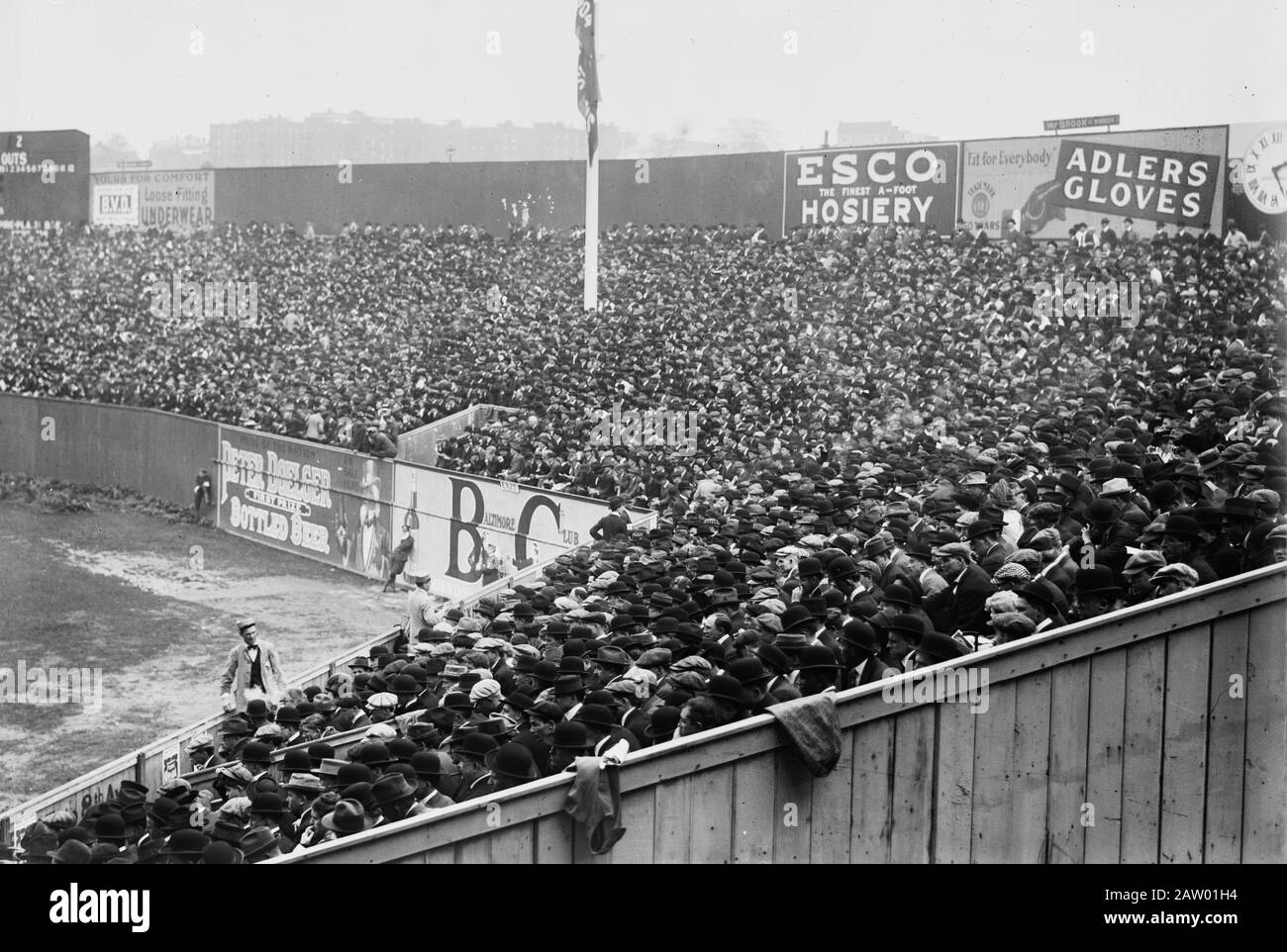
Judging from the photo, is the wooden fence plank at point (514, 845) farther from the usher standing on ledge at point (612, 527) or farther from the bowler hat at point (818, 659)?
the usher standing on ledge at point (612, 527)

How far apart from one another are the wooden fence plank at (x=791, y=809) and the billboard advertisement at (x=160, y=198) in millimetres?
37640

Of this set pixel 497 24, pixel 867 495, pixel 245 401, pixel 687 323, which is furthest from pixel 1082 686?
pixel 497 24

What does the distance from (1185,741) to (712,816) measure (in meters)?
2.60

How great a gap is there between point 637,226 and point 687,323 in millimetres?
9221

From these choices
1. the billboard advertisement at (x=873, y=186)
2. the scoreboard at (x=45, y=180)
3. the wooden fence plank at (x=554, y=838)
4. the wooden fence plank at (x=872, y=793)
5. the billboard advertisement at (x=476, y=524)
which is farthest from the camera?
the scoreboard at (x=45, y=180)

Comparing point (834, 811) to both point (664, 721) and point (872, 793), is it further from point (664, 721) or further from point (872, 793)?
point (664, 721)

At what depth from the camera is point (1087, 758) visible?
25.7ft

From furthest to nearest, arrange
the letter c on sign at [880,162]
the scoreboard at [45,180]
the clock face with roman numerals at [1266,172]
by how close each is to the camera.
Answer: the scoreboard at [45,180] < the letter c on sign at [880,162] < the clock face with roman numerals at [1266,172]

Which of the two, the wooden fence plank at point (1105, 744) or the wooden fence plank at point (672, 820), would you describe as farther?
the wooden fence plank at point (1105, 744)

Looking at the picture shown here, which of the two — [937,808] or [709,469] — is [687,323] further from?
[937,808]

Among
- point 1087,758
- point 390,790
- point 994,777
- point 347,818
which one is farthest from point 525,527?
point 1087,758

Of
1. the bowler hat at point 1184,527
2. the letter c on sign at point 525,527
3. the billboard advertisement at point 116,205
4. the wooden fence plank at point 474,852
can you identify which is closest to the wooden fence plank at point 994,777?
the bowler hat at point 1184,527

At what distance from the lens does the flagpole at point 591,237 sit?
94.3 ft

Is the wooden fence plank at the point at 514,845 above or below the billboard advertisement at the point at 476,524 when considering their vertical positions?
above
